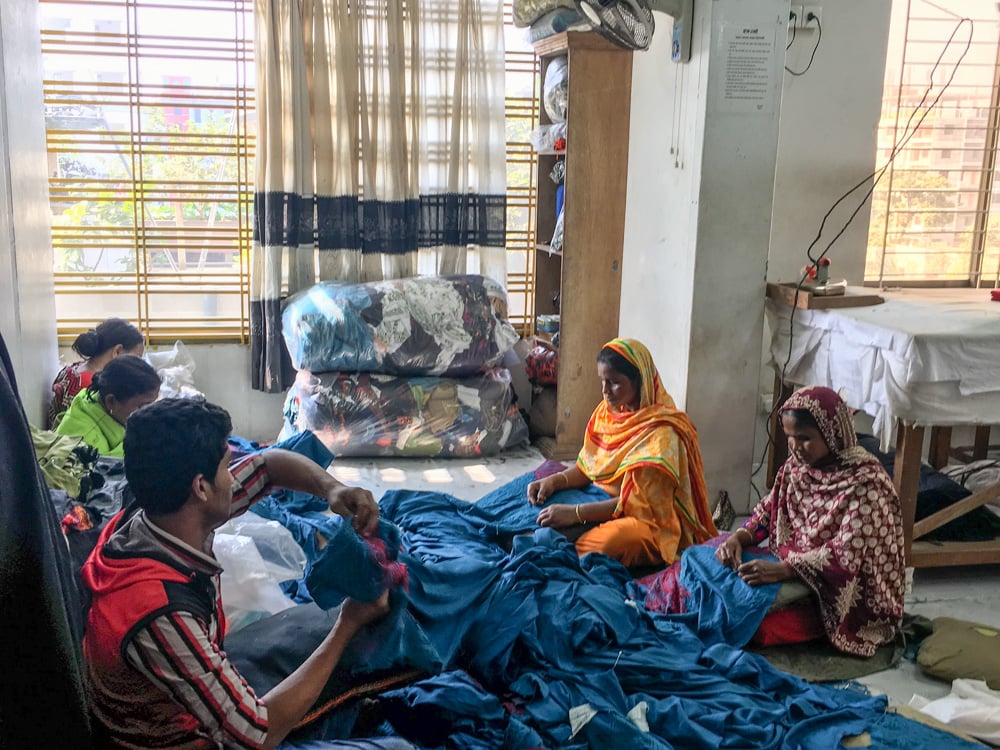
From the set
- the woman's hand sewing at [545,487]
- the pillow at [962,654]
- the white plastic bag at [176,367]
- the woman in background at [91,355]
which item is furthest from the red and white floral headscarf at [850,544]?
the white plastic bag at [176,367]

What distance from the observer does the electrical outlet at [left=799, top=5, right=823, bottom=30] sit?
4355mm

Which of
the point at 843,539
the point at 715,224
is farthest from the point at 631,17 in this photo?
the point at 843,539

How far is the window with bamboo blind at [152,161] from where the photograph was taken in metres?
4.79

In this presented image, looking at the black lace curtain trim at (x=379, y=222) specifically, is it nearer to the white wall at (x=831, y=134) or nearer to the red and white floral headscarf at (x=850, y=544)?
the white wall at (x=831, y=134)

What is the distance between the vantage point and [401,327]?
4766 mm

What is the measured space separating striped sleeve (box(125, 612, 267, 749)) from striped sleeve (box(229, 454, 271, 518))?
1.91ft

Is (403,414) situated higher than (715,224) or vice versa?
(715,224)

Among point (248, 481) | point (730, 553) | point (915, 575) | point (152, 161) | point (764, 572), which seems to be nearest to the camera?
point (248, 481)

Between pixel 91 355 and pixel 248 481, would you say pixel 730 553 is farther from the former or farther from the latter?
pixel 91 355

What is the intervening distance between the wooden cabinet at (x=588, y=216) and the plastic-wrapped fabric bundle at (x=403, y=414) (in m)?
0.35

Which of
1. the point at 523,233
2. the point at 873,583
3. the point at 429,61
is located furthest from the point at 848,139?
the point at 873,583

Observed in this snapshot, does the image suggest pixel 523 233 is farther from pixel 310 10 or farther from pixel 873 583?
pixel 873 583

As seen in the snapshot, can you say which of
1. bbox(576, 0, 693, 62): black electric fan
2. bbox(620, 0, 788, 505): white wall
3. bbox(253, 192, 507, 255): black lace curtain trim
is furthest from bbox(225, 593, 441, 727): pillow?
bbox(253, 192, 507, 255): black lace curtain trim

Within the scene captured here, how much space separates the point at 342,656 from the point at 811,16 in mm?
3774
